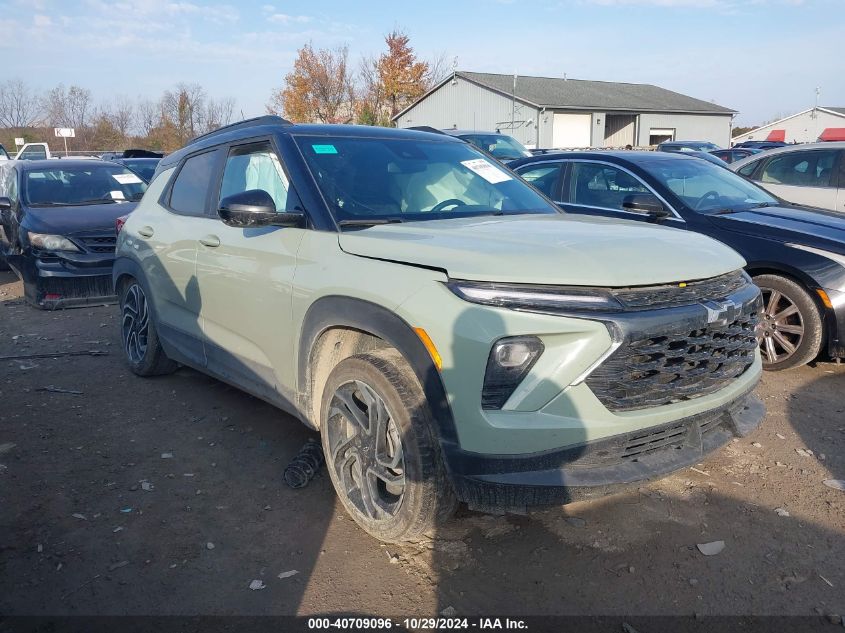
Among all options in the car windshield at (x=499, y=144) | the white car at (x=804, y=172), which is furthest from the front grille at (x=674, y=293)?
the car windshield at (x=499, y=144)

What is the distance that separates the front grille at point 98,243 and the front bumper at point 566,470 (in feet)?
22.2

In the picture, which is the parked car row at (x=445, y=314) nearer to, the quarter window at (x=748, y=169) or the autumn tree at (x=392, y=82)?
the quarter window at (x=748, y=169)

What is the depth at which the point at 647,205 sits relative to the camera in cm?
533

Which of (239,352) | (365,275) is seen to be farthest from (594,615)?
(239,352)

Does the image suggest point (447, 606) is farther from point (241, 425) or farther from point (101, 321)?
point (101, 321)

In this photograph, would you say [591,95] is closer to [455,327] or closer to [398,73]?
[398,73]

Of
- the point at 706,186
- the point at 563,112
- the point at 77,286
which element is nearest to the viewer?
the point at 706,186

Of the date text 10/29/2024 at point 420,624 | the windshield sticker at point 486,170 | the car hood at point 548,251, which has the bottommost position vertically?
the date text 10/29/2024 at point 420,624

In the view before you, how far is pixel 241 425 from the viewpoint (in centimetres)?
455

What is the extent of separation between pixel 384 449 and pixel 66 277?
6.27m

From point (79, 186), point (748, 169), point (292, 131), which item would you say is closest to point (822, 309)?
point (748, 169)

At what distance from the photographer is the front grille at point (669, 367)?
2.58 m

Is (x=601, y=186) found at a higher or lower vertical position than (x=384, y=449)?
higher

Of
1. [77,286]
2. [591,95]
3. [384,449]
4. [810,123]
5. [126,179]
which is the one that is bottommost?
[384,449]
